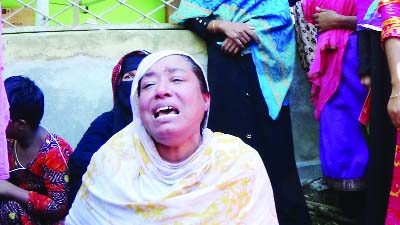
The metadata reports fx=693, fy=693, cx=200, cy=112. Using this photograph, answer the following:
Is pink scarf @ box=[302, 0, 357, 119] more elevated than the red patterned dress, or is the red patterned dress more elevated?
pink scarf @ box=[302, 0, 357, 119]

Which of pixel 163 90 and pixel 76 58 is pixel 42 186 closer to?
pixel 76 58

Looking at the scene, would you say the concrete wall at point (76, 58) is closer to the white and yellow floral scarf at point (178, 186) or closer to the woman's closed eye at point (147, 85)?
the white and yellow floral scarf at point (178, 186)

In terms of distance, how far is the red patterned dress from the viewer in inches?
121

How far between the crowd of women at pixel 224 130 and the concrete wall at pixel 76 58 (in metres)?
0.19

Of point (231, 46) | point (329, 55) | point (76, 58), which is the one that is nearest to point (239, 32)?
point (231, 46)

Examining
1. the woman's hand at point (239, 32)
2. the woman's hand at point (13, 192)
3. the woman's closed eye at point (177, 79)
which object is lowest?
the woman's hand at point (13, 192)

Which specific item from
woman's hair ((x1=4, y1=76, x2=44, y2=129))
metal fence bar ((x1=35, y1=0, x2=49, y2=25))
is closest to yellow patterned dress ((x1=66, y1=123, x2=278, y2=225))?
woman's hair ((x1=4, y1=76, x2=44, y2=129))

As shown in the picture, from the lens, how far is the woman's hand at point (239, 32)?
3.63 meters

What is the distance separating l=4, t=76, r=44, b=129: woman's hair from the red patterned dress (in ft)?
0.39

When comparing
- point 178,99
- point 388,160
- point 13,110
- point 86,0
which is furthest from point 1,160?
point 86,0

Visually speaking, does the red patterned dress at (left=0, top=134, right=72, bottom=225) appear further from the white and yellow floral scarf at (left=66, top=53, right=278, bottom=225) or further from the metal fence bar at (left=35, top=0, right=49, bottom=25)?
the metal fence bar at (left=35, top=0, right=49, bottom=25)

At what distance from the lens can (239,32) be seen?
363 cm

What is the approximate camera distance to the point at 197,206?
7.66 feet

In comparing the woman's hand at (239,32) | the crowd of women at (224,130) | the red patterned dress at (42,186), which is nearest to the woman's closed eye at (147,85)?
the crowd of women at (224,130)
